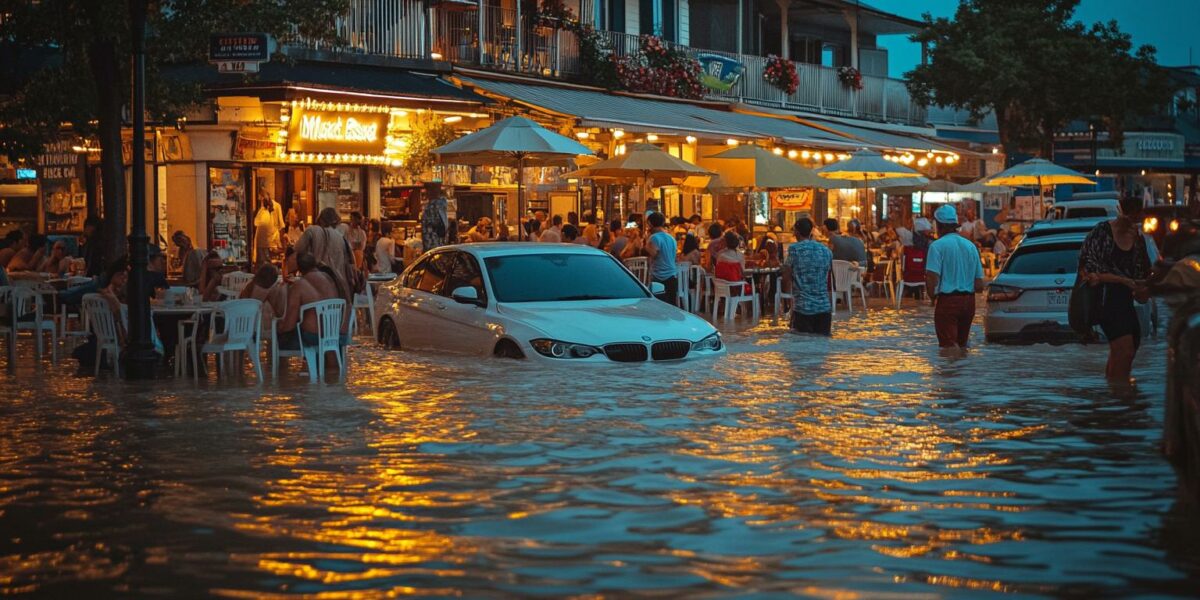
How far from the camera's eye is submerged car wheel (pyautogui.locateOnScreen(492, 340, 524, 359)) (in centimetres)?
1472

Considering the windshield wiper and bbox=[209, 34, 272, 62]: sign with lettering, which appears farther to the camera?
bbox=[209, 34, 272, 62]: sign with lettering

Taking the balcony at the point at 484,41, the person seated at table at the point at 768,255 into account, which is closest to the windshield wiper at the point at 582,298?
the balcony at the point at 484,41

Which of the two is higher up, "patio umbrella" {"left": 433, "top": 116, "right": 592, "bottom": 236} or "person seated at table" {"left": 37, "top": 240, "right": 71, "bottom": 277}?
"patio umbrella" {"left": 433, "top": 116, "right": 592, "bottom": 236}

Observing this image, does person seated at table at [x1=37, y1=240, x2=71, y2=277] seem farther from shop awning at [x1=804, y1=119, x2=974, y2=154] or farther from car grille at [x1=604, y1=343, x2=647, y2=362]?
shop awning at [x1=804, y1=119, x2=974, y2=154]

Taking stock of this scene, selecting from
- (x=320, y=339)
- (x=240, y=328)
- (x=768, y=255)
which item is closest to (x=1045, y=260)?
(x=320, y=339)

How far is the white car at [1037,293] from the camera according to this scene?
16.9 m

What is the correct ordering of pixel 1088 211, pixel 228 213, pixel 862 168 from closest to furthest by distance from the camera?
pixel 228 213 → pixel 1088 211 → pixel 862 168

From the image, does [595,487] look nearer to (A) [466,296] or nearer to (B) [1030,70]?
(A) [466,296]

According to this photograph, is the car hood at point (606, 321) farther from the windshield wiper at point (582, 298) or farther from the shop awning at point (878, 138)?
the shop awning at point (878, 138)

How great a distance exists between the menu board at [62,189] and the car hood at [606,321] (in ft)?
39.9

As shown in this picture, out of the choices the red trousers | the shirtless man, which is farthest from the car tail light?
the shirtless man

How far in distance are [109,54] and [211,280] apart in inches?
117

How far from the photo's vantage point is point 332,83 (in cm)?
2289

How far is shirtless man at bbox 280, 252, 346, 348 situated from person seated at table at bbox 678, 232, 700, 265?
1038cm
